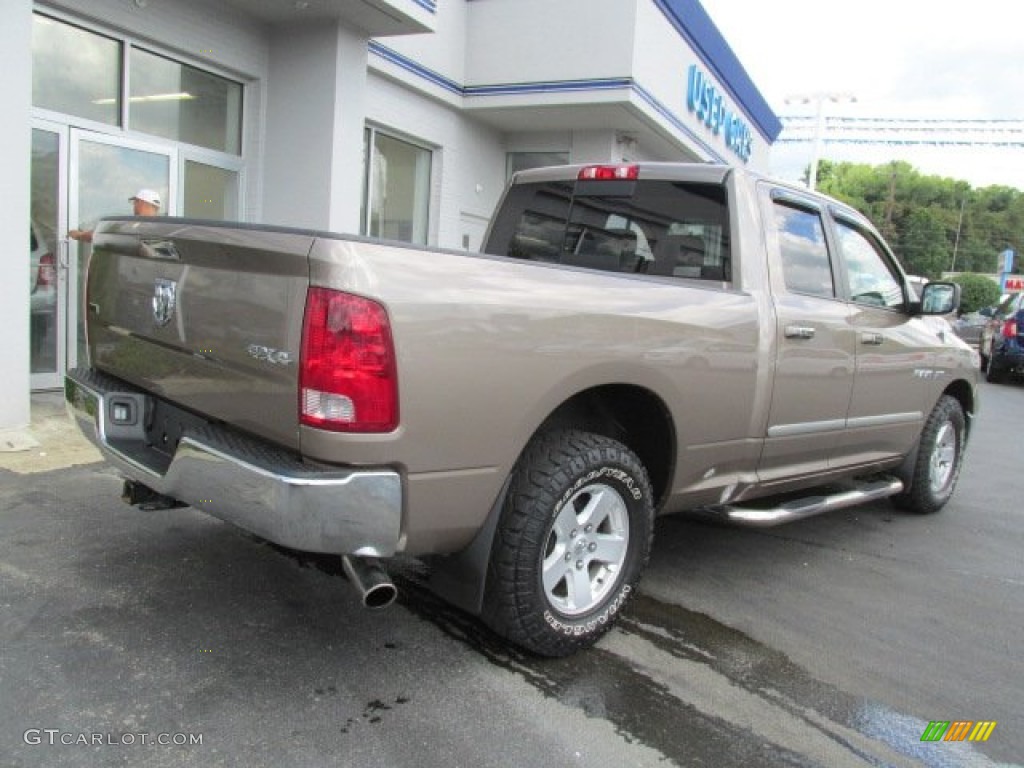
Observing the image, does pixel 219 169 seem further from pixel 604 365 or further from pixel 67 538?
pixel 604 365

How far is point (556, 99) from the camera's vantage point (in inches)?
428

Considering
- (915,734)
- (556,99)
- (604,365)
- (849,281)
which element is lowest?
(915,734)

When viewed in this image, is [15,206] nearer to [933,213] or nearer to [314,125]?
[314,125]

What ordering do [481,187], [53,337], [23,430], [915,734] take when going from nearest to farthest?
1. [915,734]
2. [23,430]
3. [53,337]
4. [481,187]

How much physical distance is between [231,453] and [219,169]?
682cm

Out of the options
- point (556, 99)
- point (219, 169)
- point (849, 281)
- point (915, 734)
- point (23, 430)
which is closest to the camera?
point (915, 734)

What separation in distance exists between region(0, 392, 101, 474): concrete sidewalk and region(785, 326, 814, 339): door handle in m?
4.14

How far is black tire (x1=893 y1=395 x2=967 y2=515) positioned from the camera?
17.6 ft

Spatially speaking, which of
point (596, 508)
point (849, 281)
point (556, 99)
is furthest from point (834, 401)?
point (556, 99)

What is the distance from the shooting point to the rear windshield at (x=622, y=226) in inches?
154

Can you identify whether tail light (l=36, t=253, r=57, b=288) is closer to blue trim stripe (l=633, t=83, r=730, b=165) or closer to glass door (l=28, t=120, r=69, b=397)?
glass door (l=28, t=120, r=69, b=397)

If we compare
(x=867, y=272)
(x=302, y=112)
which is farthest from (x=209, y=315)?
(x=302, y=112)

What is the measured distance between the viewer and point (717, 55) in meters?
14.2

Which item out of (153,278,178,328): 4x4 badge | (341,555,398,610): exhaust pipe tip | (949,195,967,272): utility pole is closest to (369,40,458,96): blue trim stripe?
(153,278,178,328): 4x4 badge
